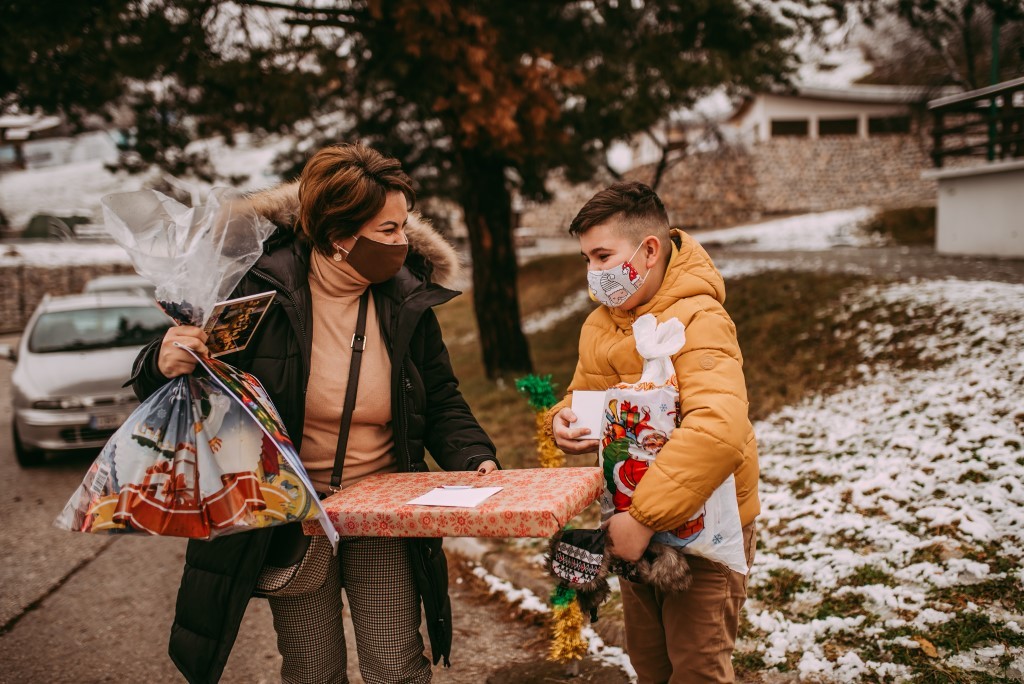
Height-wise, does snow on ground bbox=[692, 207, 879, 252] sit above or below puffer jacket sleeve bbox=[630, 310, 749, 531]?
below

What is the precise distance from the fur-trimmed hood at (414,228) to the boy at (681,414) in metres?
0.62

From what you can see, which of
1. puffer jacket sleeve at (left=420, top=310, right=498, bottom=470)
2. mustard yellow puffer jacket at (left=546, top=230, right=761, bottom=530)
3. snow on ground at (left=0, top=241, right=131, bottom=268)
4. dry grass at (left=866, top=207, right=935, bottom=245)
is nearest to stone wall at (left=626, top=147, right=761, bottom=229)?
dry grass at (left=866, top=207, right=935, bottom=245)

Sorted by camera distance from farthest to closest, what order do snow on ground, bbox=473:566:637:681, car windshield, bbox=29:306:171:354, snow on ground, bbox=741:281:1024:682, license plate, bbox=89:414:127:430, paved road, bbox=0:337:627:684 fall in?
car windshield, bbox=29:306:171:354, license plate, bbox=89:414:127:430, paved road, bbox=0:337:627:684, snow on ground, bbox=473:566:637:681, snow on ground, bbox=741:281:1024:682

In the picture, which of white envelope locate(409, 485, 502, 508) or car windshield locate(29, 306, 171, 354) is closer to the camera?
white envelope locate(409, 485, 502, 508)

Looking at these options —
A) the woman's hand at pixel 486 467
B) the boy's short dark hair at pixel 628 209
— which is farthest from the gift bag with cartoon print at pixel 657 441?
the woman's hand at pixel 486 467

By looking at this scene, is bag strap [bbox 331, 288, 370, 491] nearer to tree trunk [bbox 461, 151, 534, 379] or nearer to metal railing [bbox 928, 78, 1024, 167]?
tree trunk [bbox 461, 151, 534, 379]

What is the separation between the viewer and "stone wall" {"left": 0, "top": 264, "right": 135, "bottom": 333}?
962 inches

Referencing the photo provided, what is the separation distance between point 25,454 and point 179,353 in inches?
302

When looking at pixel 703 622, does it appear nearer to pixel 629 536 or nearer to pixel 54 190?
pixel 629 536

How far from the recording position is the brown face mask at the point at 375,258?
2406mm

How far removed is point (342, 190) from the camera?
2.32 m

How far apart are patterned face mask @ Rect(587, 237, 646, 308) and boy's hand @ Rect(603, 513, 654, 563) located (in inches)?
25.5

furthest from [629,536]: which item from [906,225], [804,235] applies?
[804,235]

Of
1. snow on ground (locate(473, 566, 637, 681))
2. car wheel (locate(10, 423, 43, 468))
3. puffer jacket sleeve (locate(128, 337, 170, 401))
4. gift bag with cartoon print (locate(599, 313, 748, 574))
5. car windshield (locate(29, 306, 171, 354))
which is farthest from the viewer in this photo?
car windshield (locate(29, 306, 171, 354))
